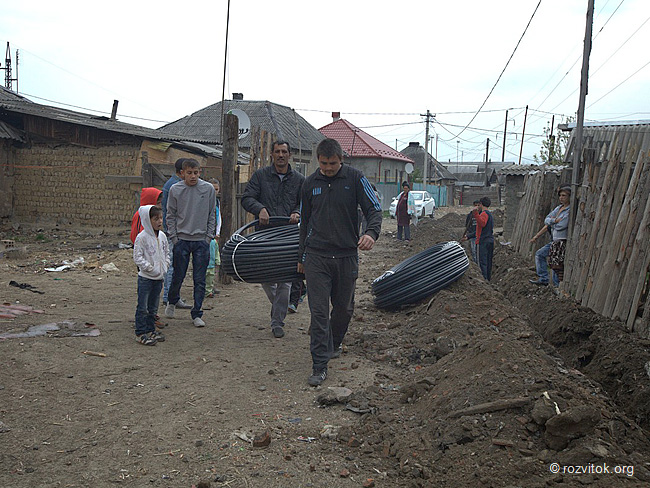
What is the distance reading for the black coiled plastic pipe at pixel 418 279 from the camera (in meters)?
7.67

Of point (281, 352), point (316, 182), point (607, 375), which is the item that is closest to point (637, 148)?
point (607, 375)

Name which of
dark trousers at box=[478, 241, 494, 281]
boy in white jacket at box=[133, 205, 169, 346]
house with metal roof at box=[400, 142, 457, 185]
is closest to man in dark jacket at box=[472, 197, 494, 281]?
dark trousers at box=[478, 241, 494, 281]

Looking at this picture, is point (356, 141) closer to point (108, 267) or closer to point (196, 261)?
point (108, 267)

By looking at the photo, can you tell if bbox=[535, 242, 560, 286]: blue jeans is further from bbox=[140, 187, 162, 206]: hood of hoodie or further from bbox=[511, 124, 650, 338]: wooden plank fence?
bbox=[140, 187, 162, 206]: hood of hoodie

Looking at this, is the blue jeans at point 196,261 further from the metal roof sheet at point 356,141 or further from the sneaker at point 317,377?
the metal roof sheet at point 356,141

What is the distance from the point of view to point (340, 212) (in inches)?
196

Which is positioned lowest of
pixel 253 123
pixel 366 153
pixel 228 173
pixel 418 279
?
pixel 418 279

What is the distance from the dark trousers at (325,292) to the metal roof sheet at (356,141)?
36.2m

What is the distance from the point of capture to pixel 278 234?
6180 millimetres

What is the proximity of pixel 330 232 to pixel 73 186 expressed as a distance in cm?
1357

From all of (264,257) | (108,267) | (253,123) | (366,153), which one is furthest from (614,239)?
(366,153)

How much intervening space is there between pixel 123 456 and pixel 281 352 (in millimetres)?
2385

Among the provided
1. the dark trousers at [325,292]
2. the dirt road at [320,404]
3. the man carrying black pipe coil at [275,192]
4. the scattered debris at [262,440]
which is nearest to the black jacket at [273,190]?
the man carrying black pipe coil at [275,192]

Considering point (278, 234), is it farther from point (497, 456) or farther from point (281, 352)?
point (497, 456)
